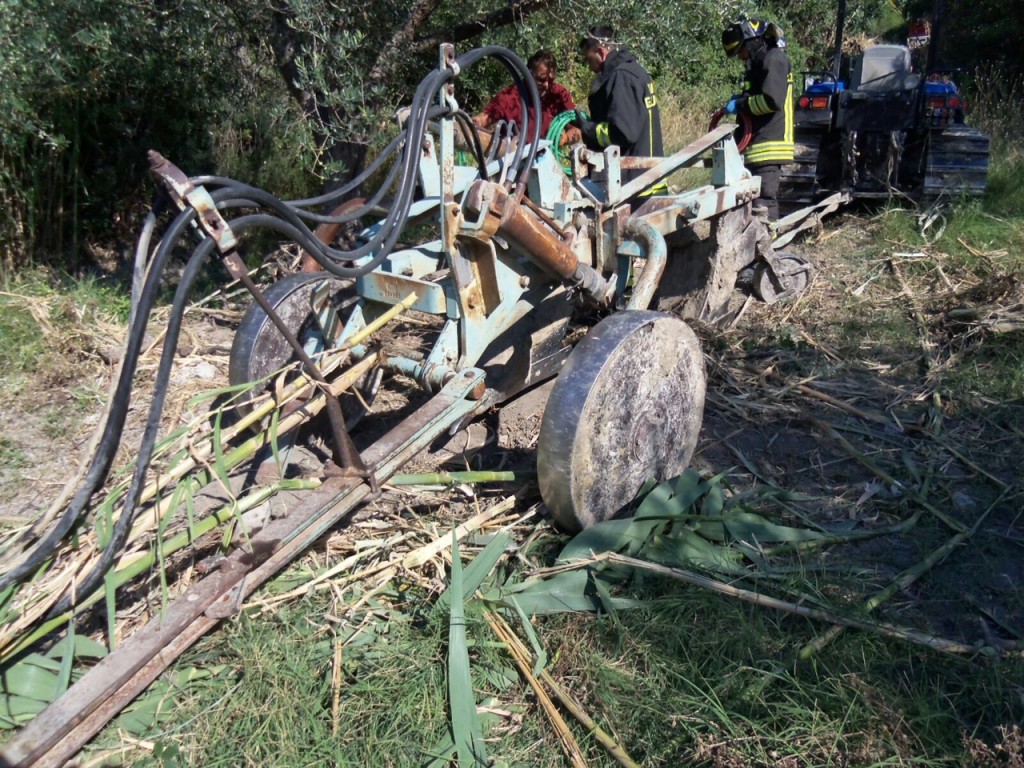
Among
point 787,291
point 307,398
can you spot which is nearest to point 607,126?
point 787,291

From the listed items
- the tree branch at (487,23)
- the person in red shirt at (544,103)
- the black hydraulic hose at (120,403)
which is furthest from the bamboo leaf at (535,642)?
the person in red shirt at (544,103)

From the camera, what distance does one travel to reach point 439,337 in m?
3.81

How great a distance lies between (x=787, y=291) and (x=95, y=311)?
4647mm

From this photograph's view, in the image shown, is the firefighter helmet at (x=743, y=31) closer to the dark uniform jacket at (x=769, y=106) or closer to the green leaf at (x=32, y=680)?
the dark uniform jacket at (x=769, y=106)

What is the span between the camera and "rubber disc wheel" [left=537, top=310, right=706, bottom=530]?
3.27m

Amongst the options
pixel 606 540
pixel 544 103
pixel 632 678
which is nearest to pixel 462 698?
pixel 632 678

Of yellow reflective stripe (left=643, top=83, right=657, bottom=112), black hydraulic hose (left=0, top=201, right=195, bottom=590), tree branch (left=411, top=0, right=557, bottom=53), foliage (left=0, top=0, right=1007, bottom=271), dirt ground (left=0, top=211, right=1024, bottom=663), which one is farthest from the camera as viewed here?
yellow reflective stripe (left=643, top=83, right=657, bottom=112)

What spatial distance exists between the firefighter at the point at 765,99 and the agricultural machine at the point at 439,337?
4.67 ft

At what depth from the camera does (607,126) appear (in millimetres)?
6312

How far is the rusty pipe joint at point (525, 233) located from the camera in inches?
138

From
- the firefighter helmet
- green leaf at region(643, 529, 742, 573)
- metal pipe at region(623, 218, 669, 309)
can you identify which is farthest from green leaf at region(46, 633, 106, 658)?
the firefighter helmet

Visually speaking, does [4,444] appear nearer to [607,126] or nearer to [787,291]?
[607,126]

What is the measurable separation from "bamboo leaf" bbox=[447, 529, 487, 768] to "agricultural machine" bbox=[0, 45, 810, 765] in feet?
1.77

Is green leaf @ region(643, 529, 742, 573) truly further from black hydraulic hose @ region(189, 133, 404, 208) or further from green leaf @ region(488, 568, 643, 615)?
black hydraulic hose @ region(189, 133, 404, 208)
